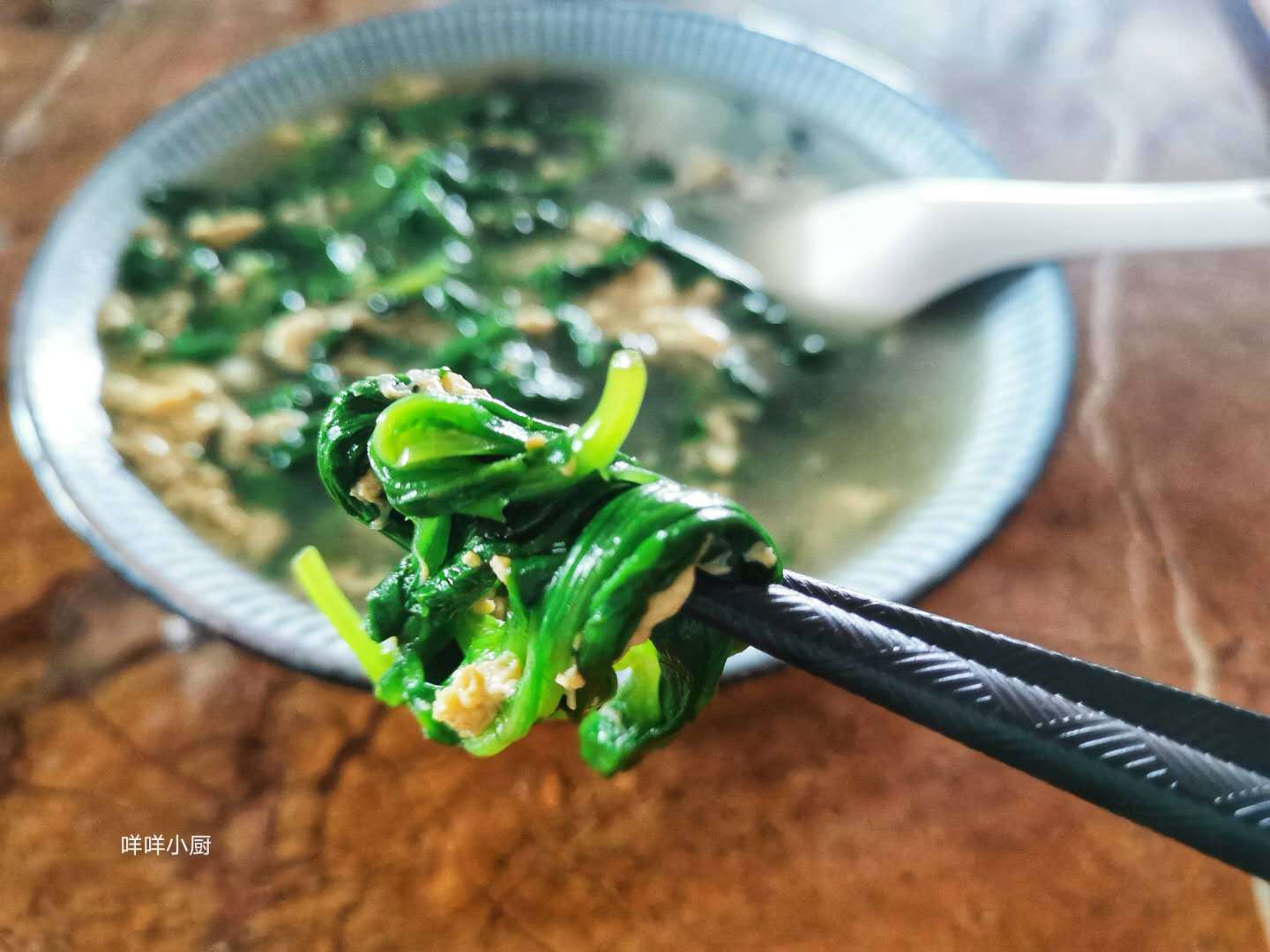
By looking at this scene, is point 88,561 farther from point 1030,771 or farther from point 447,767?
point 1030,771

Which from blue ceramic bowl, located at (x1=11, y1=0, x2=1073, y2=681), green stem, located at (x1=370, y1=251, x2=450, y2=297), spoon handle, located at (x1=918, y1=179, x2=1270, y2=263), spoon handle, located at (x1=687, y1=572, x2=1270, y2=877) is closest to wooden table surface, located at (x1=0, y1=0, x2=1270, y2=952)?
blue ceramic bowl, located at (x1=11, y1=0, x2=1073, y2=681)

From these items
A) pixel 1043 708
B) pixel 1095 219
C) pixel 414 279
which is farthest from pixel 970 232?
pixel 1043 708

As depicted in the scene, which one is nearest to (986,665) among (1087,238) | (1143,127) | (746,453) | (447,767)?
(447,767)

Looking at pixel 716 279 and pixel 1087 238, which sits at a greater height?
pixel 1087 238

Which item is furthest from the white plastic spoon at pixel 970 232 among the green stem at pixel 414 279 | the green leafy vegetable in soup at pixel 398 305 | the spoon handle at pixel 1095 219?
the green stem at pixel 414 279

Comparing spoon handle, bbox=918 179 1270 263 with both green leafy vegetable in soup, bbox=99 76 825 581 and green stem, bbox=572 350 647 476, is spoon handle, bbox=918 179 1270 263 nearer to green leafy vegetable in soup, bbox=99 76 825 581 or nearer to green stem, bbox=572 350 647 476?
green leafy vegetable in soup, bbox=99 76 825 581

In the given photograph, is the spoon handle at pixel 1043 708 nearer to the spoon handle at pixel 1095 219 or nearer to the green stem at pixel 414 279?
the spoon handle at pixel 1095 219

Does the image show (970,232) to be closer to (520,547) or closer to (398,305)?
(398,305)
